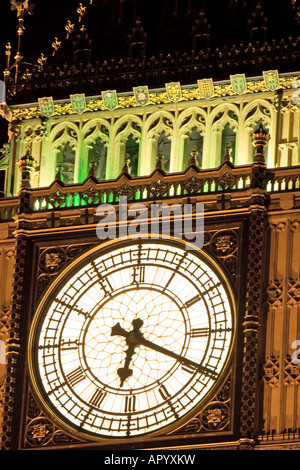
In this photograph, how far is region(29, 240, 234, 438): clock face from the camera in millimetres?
37750

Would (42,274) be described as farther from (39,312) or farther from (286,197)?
(286,197)

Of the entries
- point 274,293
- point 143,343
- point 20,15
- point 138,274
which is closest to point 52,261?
point 138,274

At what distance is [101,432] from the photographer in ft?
124

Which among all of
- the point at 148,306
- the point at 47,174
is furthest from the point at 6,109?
the point at 148,306

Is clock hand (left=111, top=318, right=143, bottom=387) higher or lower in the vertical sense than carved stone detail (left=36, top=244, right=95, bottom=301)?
lower

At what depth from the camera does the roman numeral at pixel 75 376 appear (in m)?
38.2

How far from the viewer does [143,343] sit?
1496 inches

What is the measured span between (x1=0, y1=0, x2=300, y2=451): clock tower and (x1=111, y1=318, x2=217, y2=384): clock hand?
0.02 metres

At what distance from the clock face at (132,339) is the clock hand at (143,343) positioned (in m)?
0.01

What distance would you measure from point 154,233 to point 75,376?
2.01 metres

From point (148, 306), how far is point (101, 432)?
1716 mm

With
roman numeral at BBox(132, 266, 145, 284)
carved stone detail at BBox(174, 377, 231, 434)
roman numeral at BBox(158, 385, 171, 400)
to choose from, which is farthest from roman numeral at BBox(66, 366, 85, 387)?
carved stone detail at BBox(174, 377, 231, 434)

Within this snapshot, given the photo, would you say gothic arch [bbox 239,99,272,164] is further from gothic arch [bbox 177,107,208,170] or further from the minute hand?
the minute hand

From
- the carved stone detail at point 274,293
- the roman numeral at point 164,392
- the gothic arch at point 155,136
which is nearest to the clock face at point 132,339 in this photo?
the roman numeral at point 164,392
